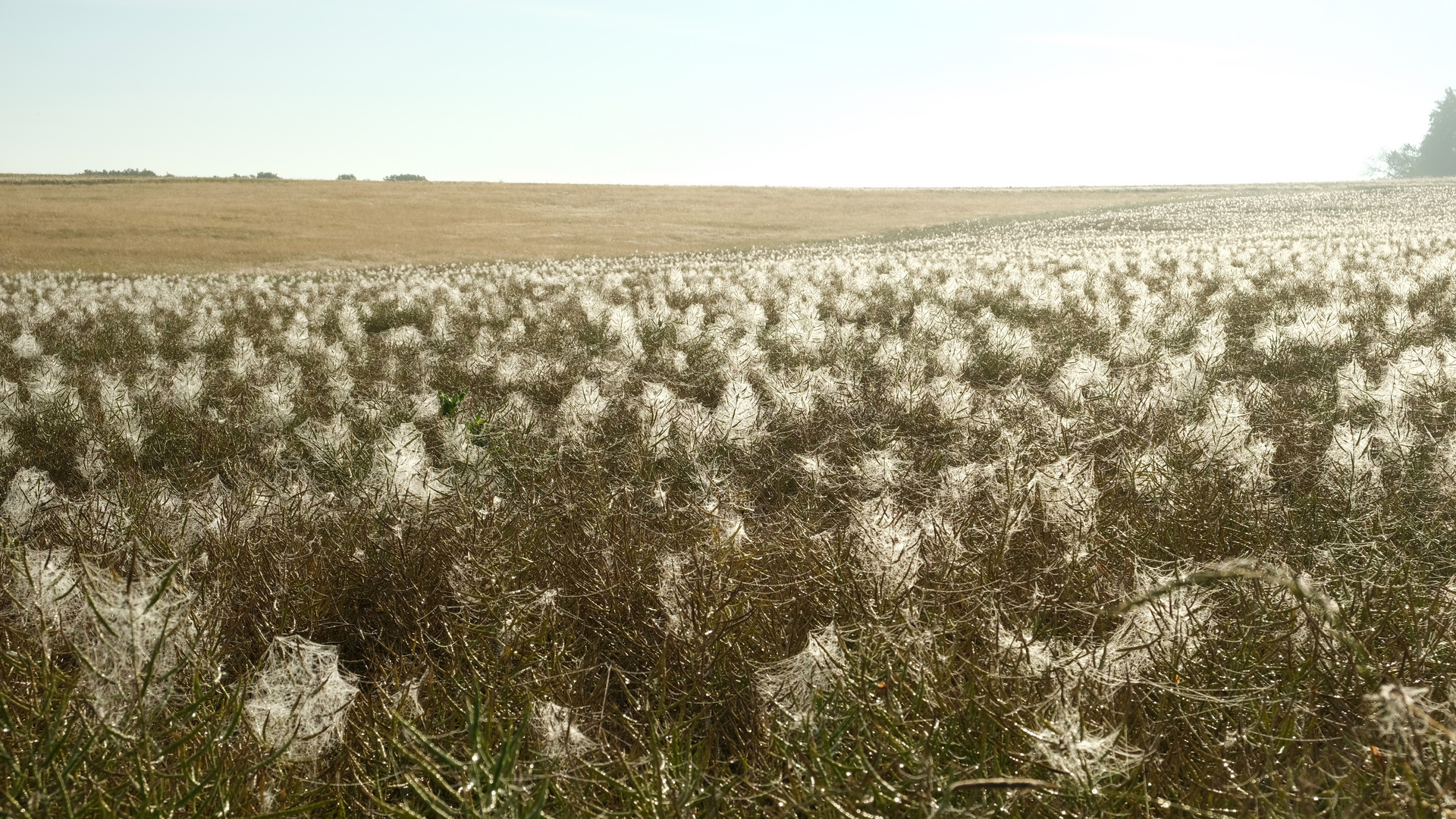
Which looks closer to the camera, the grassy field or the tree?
the grassy field

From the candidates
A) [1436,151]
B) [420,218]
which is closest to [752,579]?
[420,218]

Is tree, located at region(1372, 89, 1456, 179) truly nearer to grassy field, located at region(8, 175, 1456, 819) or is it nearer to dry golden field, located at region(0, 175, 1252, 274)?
dry golden field, located at region(0, 175, 1252, 274)

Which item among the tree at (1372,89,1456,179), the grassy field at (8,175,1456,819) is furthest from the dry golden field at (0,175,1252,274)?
the tree at (1372,89,1456,179)

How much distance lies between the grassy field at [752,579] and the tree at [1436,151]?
3714 inches

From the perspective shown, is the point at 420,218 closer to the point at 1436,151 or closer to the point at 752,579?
the point at 752,579

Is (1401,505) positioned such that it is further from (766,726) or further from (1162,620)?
(766,726)

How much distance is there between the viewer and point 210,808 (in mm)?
1459

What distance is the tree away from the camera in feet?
248

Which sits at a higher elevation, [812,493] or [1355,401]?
[1355,401]

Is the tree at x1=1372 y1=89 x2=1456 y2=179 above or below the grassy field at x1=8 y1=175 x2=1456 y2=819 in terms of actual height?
above

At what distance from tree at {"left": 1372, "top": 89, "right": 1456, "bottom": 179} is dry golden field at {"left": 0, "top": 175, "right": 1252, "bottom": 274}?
40.6 meters

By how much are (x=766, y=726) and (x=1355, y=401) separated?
404 cm

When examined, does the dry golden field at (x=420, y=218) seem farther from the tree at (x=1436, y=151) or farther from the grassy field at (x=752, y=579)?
the tree at (x=1436, y=151)

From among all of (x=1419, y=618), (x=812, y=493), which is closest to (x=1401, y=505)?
(x=1419, y=618)
